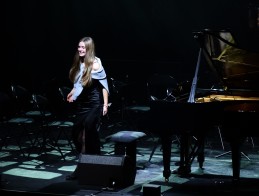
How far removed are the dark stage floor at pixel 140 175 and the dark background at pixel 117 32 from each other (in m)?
2.78

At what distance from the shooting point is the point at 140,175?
650 cm

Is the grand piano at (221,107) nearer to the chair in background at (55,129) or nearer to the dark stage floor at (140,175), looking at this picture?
the dark stage floor at (140,175)

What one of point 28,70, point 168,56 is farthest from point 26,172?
point 168,56

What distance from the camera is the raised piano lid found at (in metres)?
6.12

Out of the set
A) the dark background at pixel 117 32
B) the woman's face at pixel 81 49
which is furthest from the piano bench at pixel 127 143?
the dark background at pixel 117 32

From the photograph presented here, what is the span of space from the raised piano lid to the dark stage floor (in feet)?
3.45

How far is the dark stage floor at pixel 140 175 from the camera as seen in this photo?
5.62 m

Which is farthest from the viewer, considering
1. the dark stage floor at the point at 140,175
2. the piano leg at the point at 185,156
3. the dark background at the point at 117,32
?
the dark background at the point at 117,32

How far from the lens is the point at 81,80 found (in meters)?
6.10

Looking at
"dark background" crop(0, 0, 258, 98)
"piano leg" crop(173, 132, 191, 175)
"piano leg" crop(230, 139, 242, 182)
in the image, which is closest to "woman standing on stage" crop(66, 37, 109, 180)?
"piano leg" crop(173, 132, 191, 175)

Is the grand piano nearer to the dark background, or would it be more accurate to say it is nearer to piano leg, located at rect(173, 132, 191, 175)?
piano leg, located at rect(173, 132, 191, 175)

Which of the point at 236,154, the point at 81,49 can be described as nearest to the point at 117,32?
the point at 81,49

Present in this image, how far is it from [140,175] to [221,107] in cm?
140

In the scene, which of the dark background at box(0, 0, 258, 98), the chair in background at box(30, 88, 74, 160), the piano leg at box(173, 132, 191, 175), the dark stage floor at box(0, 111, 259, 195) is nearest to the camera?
the dark stage floor at box(0, 111, 259, 195)
